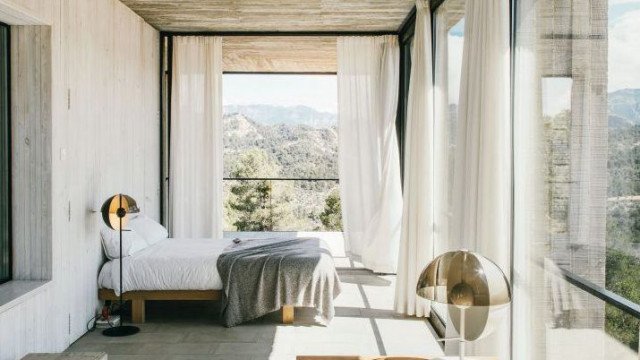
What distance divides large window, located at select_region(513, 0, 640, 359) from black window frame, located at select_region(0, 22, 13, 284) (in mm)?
3026

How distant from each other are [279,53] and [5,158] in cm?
404

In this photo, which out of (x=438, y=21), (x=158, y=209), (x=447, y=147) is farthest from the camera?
(x=158, y=209)

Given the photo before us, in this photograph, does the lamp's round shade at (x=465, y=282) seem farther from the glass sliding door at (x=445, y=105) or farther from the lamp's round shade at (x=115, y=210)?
the lamp's round shade at (x=115, y=210)

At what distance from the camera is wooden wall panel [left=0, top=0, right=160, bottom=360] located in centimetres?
357

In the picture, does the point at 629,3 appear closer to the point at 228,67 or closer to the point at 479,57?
the point at 479,57

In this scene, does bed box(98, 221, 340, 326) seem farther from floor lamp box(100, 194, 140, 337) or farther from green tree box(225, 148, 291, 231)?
green tree box(225, 148, 291, 231)

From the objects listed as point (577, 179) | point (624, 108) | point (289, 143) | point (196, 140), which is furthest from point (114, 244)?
point (289, 143)

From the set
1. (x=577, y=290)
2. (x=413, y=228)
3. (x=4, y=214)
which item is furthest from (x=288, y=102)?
(x=577, y=290)

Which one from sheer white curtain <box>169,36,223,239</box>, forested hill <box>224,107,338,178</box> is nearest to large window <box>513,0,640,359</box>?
sheer white curtain <box>169,36,223,239</box>

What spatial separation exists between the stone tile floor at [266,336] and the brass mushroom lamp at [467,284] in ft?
6.59

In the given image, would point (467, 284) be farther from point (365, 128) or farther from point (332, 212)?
point (332, 212)

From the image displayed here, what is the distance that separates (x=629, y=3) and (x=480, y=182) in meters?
1.21

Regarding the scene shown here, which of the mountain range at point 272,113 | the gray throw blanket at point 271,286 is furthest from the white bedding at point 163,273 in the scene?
the mountain range at point 272,113

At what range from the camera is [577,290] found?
2066mm
